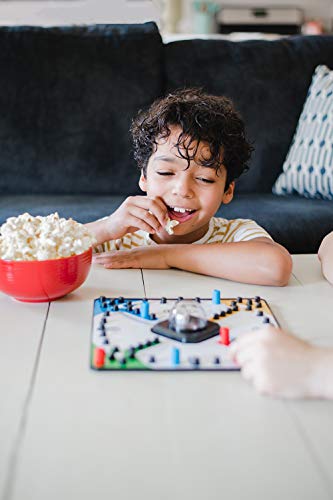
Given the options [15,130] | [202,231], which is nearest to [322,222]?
[202,231]

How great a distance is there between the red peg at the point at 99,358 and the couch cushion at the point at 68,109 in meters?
1.68


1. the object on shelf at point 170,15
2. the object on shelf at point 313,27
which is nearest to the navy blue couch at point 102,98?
the object on shelf at point 170,15

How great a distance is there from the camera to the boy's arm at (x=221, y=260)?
1.12 meters

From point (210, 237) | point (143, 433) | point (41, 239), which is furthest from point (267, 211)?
point (143, 433)

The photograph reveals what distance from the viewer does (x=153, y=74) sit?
7.87 ft

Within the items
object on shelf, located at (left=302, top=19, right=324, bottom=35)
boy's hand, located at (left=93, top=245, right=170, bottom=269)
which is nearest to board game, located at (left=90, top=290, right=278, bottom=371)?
boy's hand, located at (left=93, top=245, right=170, bottom=269)

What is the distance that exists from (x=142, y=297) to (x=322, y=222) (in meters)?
1.12

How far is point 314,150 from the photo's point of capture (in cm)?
223

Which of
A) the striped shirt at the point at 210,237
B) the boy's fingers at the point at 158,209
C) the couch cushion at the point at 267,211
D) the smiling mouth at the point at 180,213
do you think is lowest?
the couch cushion at the point at 267,211

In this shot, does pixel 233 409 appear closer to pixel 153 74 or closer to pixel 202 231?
pixel 202 231

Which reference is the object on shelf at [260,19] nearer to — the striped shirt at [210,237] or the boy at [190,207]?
the boy at [190,207]

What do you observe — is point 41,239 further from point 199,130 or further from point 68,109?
point 68,109

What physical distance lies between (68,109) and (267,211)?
0.91 metres

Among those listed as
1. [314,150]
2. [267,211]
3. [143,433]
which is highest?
[143,433]
